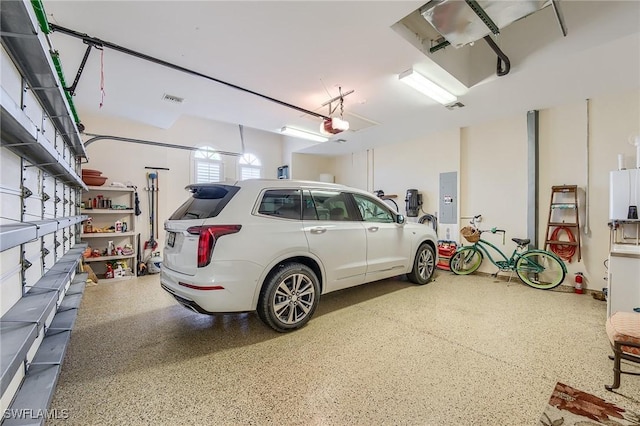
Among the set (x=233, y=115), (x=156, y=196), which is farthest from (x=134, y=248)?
(x=233, y=115)

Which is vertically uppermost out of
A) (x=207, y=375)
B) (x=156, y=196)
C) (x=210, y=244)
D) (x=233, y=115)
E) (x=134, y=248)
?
(x=233, y=115)

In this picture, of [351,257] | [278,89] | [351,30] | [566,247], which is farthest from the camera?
[566,247]

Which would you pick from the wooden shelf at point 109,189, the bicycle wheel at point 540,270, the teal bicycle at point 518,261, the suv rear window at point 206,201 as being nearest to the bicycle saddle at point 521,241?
the teal bicycle at point 518,261

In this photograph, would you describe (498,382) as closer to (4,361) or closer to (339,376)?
(339,376)

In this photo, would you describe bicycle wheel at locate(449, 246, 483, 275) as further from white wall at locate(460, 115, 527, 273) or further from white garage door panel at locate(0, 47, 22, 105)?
white garage door panel at locate(0, 47, 22, 105)

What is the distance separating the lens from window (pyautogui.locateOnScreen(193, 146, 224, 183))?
6359 millimetres

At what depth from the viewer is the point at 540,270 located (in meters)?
4.26

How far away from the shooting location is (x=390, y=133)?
230 inches

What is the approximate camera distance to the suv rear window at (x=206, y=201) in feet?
8.06

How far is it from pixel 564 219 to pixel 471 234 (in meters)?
1.35

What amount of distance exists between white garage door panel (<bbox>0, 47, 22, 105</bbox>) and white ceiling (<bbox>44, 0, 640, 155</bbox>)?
1.10 metres

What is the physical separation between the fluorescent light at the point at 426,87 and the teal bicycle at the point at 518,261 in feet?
8.27

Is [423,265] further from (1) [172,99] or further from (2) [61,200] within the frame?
(2) [61,200]

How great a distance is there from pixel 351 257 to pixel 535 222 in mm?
3601
